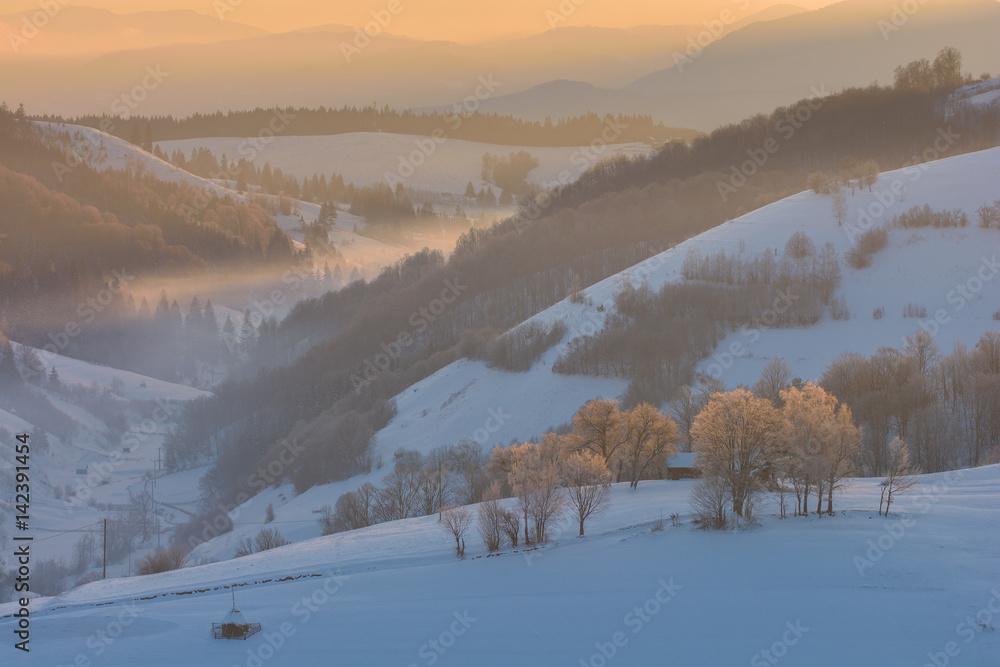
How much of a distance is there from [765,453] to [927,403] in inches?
982

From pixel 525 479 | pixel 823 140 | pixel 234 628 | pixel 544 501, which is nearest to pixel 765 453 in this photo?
pixel 544 501

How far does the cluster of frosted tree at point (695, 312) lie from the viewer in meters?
81.8

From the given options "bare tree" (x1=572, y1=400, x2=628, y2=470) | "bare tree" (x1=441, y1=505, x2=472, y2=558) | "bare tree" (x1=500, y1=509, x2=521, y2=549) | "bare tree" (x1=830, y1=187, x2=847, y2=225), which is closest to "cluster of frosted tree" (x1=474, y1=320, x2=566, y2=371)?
"bare tree" (x1=572, y1=400, x2=628, y2=470)

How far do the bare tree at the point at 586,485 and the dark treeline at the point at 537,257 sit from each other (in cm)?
4412

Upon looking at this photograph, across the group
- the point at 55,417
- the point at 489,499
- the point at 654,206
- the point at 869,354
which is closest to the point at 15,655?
the point at 489,499

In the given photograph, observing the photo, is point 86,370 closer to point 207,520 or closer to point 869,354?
point 207,520

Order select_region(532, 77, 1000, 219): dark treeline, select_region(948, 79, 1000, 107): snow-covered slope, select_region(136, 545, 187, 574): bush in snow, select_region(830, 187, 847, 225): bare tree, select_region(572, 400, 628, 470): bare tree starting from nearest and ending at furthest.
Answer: select_region(136, 545, 187, 574): bush in snow
select_region(572, 400, 628, 470): bare tree
select_region(830, 187, 847, 225): bare tree
select_region(532, 77, 1000, 219): dark treeline
select_region(948, 79, 1000, 107): snow-covered slope

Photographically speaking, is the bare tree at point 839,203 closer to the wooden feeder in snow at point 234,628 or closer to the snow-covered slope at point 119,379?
the wooden feeder in snow at point 234,628

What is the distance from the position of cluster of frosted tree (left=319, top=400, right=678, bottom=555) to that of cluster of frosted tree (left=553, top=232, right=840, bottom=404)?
17785mm

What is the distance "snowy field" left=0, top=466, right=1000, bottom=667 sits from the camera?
32781mm

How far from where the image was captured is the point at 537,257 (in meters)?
141

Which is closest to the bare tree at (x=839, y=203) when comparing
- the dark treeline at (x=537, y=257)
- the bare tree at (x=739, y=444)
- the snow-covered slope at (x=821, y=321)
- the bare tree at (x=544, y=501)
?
the snow-covered slope at (x=821, y=321)

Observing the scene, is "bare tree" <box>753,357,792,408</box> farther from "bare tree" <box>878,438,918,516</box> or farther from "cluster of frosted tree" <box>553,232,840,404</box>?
"bare tree" <box>878,438,918,516</box>

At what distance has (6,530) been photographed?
240ft
